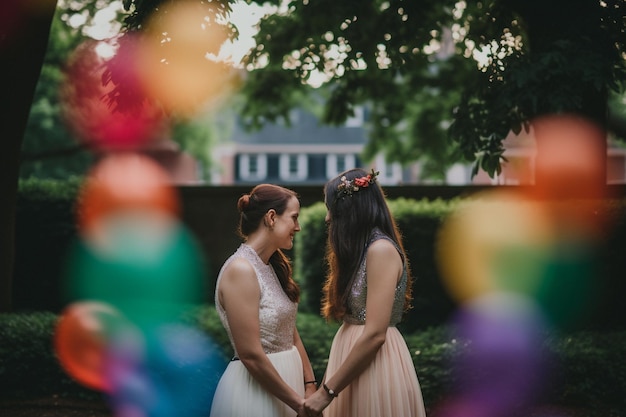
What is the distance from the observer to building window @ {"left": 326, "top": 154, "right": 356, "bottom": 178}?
51.2 meters

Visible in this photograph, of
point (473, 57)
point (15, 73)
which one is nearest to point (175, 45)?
point (15, 73)

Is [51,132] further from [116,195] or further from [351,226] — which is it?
[351,226]

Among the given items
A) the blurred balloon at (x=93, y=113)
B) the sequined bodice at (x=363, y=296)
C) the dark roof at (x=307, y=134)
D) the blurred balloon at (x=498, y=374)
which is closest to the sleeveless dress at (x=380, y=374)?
the sequined bodice at (x=363, y=296)

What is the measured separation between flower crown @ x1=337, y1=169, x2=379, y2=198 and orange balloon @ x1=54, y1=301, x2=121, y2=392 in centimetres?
446

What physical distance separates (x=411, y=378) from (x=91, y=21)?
12.2 meters

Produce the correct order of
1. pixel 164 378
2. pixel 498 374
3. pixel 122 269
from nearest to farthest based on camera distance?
pixel 164 378 < pixel 498 374 < pixel 122 269

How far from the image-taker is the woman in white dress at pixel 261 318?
12.1ft

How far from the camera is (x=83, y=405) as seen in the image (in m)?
7.33

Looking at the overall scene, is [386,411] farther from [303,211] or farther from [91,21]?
[91,21]

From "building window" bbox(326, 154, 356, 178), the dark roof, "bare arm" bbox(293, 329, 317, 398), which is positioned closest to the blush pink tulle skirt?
"bare arm" bbox(293, 329, 317, 398)

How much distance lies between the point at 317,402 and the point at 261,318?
0.55 meters

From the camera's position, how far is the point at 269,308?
3.84 m

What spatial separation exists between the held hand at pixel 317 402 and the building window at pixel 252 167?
48428 millimetres

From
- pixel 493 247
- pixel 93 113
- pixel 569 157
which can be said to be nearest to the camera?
pixel 493 247
